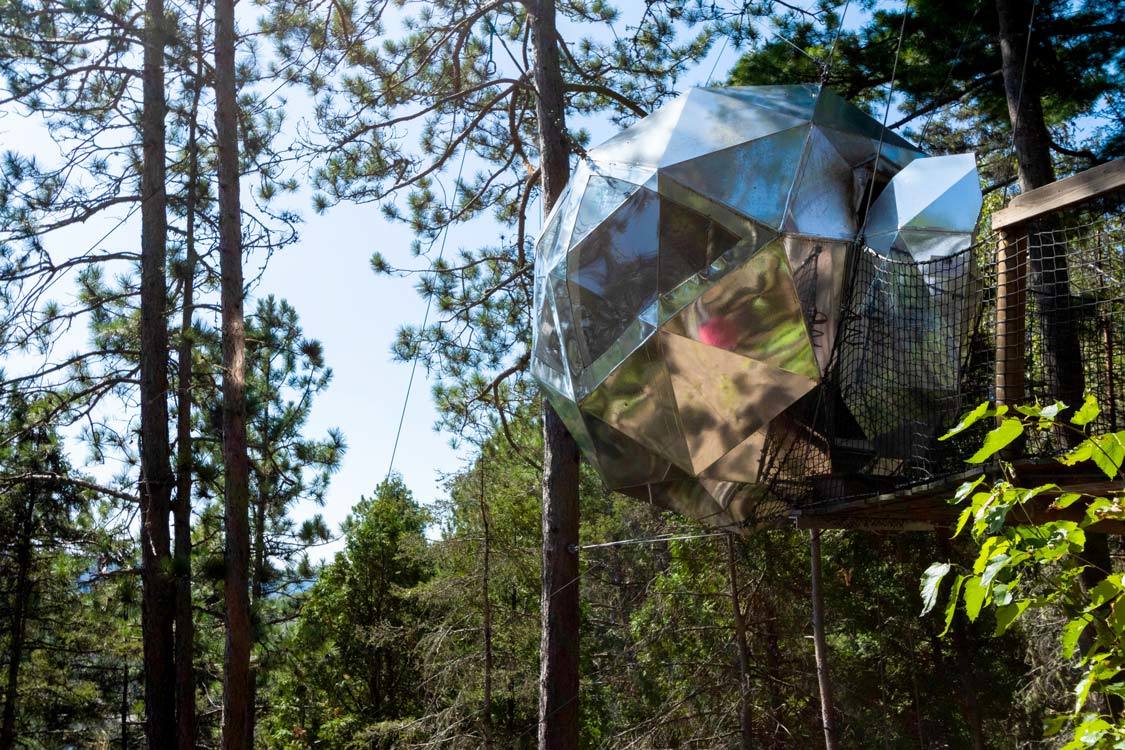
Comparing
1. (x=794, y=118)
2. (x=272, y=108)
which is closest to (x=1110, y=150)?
(x=794, y=118)

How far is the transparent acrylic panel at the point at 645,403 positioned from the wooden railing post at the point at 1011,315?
6.41 ft

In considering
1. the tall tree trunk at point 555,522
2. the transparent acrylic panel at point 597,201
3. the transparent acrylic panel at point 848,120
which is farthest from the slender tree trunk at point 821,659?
the transparent acrylic panel at point 597,201

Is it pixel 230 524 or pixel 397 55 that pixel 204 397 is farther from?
pixel 397 55

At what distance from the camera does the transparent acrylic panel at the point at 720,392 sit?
559 centimetres

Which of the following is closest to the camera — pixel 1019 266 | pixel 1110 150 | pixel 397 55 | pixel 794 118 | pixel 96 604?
pixel 1019 266

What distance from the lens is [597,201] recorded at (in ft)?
20.5

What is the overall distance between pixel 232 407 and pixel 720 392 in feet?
18.1

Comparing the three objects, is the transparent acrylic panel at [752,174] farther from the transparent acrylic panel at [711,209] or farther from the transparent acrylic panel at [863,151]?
the transparent acrylic panel at [863,151]

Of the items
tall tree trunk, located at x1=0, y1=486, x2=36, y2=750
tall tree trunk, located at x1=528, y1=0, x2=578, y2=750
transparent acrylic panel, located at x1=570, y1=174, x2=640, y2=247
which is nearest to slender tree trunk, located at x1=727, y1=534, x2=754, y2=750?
tall tree trunk, located at x1=528, y1=0, x2=578, y2=750

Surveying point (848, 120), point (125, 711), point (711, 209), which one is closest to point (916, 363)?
point (711, 209)

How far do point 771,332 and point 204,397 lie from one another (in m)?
9.48

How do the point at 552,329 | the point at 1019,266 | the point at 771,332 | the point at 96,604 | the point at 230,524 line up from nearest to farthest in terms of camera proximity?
the point at 1019,266, the point at 771,332, the point at 552,329, the point at 230,524, the point at 96,604

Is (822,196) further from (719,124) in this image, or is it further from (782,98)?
(782,98)

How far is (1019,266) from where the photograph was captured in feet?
14.4
